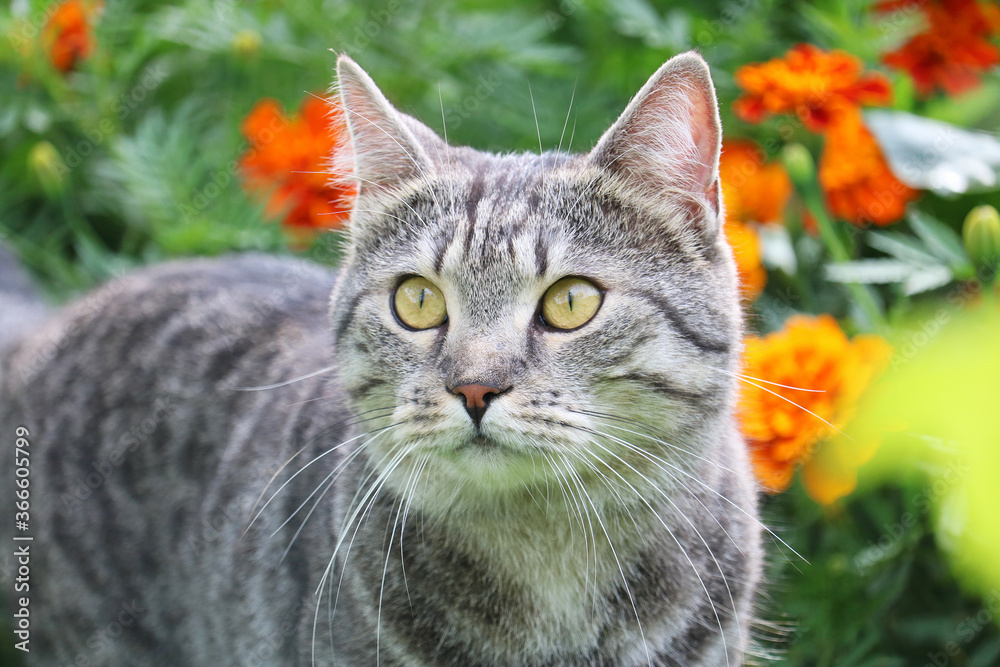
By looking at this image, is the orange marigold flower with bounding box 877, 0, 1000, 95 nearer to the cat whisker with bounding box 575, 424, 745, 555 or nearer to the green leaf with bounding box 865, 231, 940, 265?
the green leaf with bounding box 865, 231, 940, 265

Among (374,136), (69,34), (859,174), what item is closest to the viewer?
(374,136)

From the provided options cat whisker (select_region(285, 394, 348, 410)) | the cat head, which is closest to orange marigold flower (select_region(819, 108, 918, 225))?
the cat head

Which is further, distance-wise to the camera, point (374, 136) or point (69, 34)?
point (69, 34)

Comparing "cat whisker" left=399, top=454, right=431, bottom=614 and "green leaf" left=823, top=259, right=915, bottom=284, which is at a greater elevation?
"green leaf" left=823, top=259, right=915, bottom=284

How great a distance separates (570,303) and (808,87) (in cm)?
107

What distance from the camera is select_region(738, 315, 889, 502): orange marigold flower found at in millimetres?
1849

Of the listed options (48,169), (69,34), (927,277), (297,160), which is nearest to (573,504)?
(927,277)

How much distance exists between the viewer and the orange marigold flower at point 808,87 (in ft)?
6.92

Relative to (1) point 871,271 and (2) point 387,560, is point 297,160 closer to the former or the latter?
(2) point 387,560

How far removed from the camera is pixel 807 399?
1861 mm

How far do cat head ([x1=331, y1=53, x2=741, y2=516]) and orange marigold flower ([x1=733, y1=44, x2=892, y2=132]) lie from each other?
77 cm

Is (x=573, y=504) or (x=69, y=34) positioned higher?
(x=69, y=34)

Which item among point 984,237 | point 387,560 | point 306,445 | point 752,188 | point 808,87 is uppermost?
point 808,87

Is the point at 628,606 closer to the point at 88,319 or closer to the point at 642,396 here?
the point at 642,396
